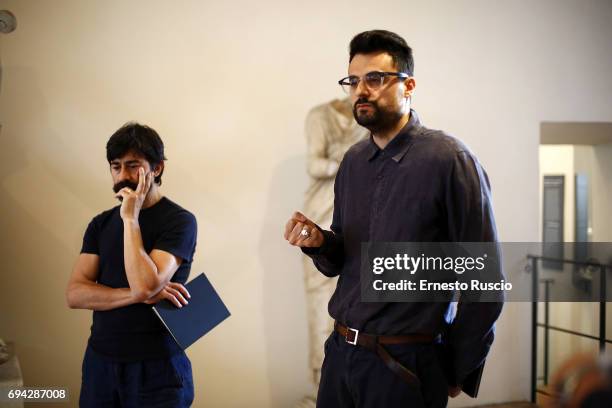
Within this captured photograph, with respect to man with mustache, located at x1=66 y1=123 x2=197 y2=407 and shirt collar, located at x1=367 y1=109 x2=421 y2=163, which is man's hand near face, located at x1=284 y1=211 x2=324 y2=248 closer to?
shirt collar, located at x1=367 y1=109 x2=421 y2=163

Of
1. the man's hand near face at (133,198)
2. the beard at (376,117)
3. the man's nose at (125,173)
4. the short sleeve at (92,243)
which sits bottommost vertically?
the short sleeve at (92,243)

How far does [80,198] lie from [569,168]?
5.58m

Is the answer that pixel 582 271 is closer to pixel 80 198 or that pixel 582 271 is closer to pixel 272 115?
pixel 272 115

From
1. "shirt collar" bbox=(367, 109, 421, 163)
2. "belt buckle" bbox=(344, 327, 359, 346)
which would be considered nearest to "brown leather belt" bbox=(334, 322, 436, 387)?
"belt buckle" bbox=(344, 327, 359, 346)

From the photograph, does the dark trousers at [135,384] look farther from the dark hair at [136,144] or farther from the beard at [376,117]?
the beard at [376,117]

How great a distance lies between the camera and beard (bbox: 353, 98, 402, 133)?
1.85 meters

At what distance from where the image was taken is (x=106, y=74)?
11.9 ft

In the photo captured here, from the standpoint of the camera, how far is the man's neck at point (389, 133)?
6.33ft

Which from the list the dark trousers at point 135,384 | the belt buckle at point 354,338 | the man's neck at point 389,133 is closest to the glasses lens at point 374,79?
the man's neck at point 389,133

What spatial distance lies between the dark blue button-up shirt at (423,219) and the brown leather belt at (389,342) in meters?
0.02

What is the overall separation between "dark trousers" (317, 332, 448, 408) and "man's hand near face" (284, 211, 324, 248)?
1.09 feet

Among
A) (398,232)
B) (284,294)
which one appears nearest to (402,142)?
(398,232)

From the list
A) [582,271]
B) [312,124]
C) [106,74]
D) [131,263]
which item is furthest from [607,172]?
[131,263]

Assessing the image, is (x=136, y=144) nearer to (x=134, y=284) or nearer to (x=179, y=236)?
(x=179, y=236)
